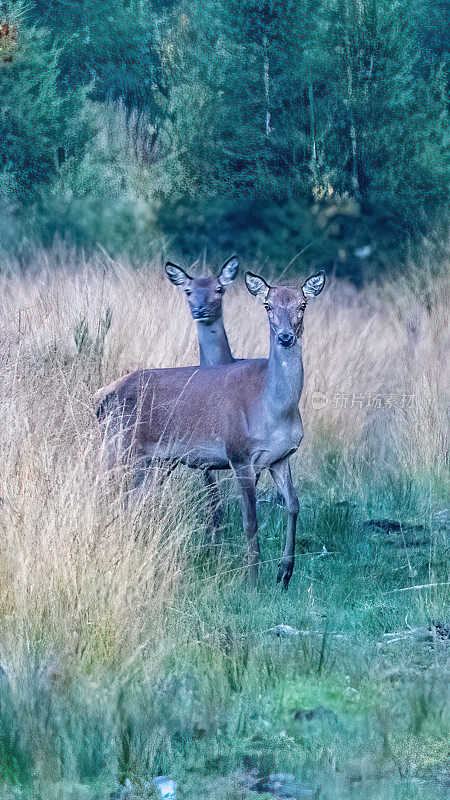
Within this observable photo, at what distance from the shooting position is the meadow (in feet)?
15.1

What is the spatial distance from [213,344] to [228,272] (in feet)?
1.71

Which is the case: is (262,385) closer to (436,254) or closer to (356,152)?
(436,254)

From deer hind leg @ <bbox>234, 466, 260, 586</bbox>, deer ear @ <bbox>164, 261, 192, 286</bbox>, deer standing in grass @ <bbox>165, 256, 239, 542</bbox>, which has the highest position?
deer ear @ <bbox>164, 261, 192, 286</bbox>

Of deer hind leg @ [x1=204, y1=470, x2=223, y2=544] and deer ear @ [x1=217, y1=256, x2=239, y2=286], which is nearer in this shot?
deer hind leg @ [x1=204, y1=470, x2=223, y2=544]

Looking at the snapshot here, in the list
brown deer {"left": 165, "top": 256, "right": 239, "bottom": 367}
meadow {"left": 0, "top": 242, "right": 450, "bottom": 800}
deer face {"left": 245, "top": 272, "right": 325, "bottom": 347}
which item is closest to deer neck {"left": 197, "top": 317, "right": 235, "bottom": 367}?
brown deer {"left": 165, "top": 256, "right": 239, "bottom": 367}

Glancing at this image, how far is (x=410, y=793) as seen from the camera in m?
4.43

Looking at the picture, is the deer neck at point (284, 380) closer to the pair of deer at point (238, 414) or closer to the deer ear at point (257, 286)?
the pair of deer at point (238, 414)

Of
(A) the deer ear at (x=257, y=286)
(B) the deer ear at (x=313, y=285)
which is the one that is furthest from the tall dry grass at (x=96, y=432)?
(B) the deer ear at (x=313, y=285)

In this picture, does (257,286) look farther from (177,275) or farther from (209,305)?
(177,275)

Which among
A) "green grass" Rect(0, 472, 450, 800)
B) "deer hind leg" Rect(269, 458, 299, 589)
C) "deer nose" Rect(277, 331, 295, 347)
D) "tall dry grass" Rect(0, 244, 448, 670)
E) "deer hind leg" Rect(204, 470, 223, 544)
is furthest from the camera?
"deer hind leg" Rect(204, 470, 223, 544)

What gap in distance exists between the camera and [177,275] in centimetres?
866

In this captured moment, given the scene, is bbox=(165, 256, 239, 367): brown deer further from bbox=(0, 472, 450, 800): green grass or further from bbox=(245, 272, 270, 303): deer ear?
bbox=(0, 472, 450, 800): green grass

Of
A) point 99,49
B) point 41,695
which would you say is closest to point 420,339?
point 41,695

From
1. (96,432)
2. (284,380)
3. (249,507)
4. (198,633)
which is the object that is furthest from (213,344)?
(198,633)
